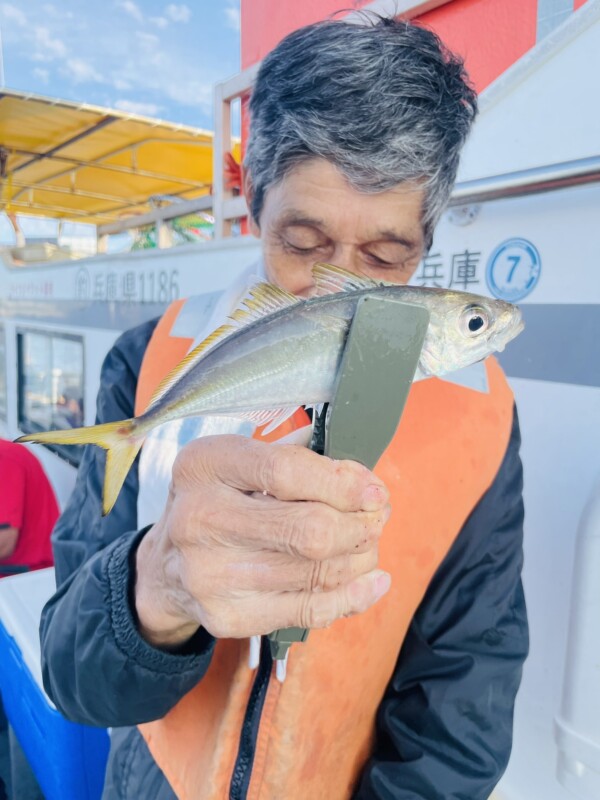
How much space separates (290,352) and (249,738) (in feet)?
3.10

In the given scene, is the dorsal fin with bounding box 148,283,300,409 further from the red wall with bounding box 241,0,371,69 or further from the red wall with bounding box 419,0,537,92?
the red wall with bounding box 241,0,371,69

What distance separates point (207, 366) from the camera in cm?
75

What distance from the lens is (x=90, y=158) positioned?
7.73 meters

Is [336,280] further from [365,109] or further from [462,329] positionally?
[365,109]

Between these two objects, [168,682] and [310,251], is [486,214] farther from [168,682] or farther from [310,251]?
[168,682]

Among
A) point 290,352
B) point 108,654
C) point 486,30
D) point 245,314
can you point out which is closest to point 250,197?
point 245,314

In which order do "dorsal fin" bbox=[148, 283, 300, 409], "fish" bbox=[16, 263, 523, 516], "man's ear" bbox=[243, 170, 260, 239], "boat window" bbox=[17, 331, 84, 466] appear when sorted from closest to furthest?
1. "fish" bbox=[16, 263, 523, 516]
2. "dorsal fin" bbox=[148, 283, 300, 409]
3. "man's ear" bbox=[243, 170, 260, 239]
4. "boat window" bbox=[17, 331, 84, 466]

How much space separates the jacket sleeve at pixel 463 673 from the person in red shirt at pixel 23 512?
2.70 meters

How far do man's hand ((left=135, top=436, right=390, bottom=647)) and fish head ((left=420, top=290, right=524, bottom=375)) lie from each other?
18 centimetres

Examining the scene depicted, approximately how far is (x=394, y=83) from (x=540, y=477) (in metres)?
1.22

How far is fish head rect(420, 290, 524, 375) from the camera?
0.67 metres

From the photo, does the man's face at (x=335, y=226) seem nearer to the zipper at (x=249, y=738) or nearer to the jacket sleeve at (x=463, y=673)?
the jacket sleeve at (x=463, y=673)

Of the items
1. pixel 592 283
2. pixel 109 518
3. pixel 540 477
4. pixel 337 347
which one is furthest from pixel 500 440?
pixel 109 518

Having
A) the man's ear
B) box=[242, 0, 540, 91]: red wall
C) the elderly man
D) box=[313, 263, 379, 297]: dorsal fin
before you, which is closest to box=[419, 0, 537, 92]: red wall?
box=[242, 0, 540, 91]: red wall
